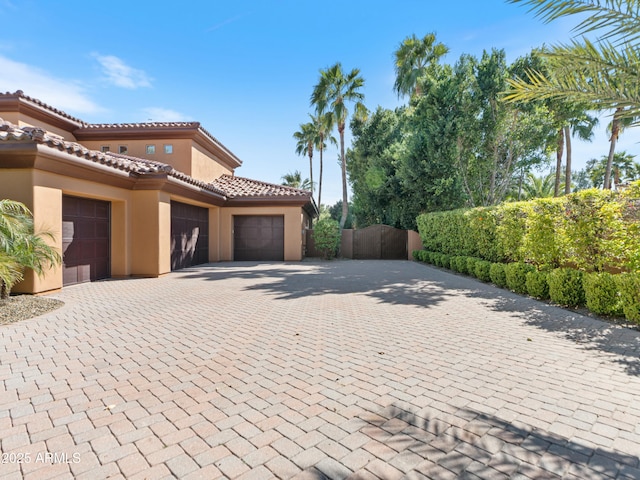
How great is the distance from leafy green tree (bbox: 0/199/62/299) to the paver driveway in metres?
1.27

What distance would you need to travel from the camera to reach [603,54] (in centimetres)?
300

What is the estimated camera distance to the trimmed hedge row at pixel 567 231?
20.4ft

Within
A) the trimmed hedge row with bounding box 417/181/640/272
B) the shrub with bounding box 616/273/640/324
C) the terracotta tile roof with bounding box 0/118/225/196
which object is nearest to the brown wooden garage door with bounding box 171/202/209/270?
the terracotta tile roof with bounding box 0/118/225/196

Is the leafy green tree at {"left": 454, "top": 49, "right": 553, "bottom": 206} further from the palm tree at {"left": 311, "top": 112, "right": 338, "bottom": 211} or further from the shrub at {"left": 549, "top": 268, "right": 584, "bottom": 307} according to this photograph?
the shrub at {"left": 549, "top": 268, "right": 584, "bottom": 307}

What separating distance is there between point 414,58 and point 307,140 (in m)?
17.6

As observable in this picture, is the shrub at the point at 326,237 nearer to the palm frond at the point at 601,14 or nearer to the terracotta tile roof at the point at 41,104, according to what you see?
the terracotta tile roof at the point at 41,104

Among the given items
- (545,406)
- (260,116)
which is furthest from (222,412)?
(260,116)

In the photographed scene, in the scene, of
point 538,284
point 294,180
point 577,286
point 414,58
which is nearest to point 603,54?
point 577,286

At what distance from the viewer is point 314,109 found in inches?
893

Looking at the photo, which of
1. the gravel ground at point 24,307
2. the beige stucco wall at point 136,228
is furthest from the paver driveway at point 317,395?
the beige stucco wall at point 136,228

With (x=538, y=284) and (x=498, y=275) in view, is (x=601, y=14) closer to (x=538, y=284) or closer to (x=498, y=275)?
(x=538, y=284)

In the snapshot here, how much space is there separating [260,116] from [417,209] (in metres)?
10.9

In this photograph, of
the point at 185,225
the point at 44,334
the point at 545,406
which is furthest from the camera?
the point at 185,225

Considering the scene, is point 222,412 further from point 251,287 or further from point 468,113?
point 468,113
